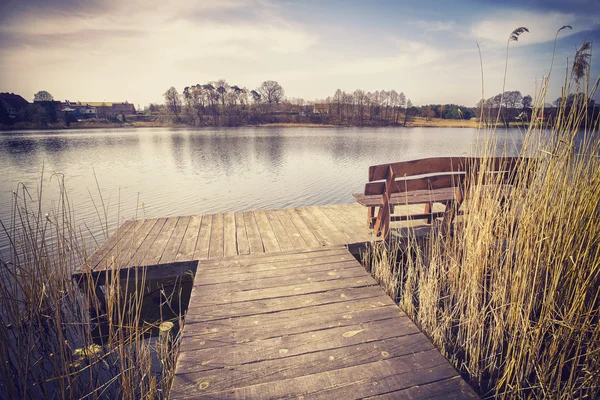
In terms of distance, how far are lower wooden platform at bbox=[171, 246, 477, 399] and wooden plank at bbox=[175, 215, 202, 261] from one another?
673 mm

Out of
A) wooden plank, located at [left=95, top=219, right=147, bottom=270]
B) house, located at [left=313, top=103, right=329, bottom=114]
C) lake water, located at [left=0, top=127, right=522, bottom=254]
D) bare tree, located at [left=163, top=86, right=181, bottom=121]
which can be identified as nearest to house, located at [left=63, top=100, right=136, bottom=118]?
bare tree, located at [left=163, top=86, right=181, bottom=121]

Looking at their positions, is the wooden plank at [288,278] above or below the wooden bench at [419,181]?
below

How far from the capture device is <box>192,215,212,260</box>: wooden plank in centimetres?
330

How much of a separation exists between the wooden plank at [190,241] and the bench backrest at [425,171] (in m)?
2.31

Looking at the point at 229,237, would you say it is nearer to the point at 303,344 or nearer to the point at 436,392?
the point at 303,344

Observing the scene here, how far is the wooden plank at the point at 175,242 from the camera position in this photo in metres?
3.26

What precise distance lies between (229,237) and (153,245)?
3.17 feet

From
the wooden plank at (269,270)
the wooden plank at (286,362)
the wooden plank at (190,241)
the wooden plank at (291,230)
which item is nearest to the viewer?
the wooden plank at (286,362)

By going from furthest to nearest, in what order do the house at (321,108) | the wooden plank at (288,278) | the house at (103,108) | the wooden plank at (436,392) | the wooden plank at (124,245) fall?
1. the house at (103,108)
2. the house at (321,108)
3. the wooden plank at (124,245)
4. the wooden plank at (288,278)
5. the wooden plank at (436,392)

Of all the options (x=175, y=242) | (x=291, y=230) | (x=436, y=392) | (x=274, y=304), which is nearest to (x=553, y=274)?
(x=436, y=392)

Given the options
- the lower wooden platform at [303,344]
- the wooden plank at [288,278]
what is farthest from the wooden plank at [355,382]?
the wooden plank at [288,278]

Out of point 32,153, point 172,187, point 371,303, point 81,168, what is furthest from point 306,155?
point 32,153

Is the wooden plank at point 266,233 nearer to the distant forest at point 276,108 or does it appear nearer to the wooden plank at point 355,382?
the wooden plank at point 355,382

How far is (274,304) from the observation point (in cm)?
227
